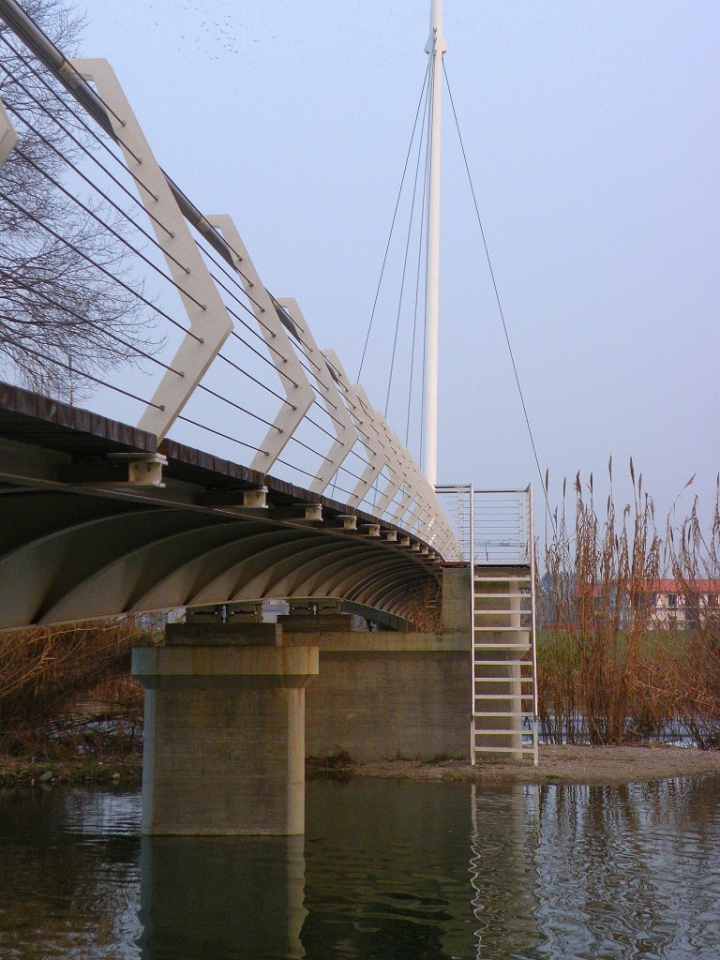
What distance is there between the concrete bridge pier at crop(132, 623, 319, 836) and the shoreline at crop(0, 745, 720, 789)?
4815 millimetres

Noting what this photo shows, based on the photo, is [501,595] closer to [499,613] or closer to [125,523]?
[499,613]

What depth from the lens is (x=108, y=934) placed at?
36.0ft

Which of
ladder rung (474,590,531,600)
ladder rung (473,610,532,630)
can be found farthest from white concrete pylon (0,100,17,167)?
ladder rung (474,590,531,600)

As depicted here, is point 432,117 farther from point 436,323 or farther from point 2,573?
point 2,573

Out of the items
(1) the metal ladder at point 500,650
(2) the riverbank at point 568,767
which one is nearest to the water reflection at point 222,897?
(2) the riverbank at point 568,767

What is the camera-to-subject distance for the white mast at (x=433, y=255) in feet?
98.0

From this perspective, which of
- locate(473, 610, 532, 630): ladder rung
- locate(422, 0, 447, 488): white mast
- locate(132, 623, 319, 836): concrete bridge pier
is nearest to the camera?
locate(132, 623, 319, 836): concrete bridge pier

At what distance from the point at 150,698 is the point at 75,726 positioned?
707cm

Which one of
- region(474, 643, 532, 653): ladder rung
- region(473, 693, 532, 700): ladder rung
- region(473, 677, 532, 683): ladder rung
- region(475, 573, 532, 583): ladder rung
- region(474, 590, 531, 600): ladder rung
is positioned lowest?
region(473, 693, 532, 700): ladder rung

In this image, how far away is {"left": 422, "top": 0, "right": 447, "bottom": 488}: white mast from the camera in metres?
29.9

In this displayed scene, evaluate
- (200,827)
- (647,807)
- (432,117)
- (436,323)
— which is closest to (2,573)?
(200,827)

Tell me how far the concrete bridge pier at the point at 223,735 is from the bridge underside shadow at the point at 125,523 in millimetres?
1504

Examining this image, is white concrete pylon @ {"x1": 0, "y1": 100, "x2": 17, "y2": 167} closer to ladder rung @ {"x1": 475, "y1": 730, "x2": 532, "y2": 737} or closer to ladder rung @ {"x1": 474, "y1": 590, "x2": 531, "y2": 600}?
ladder rung @ {"x1": 475, "y1": 730, "x2": 532, "y2": 737}

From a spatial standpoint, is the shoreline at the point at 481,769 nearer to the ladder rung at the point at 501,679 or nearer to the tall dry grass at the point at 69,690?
the tall dry grass at the point at 69,690
